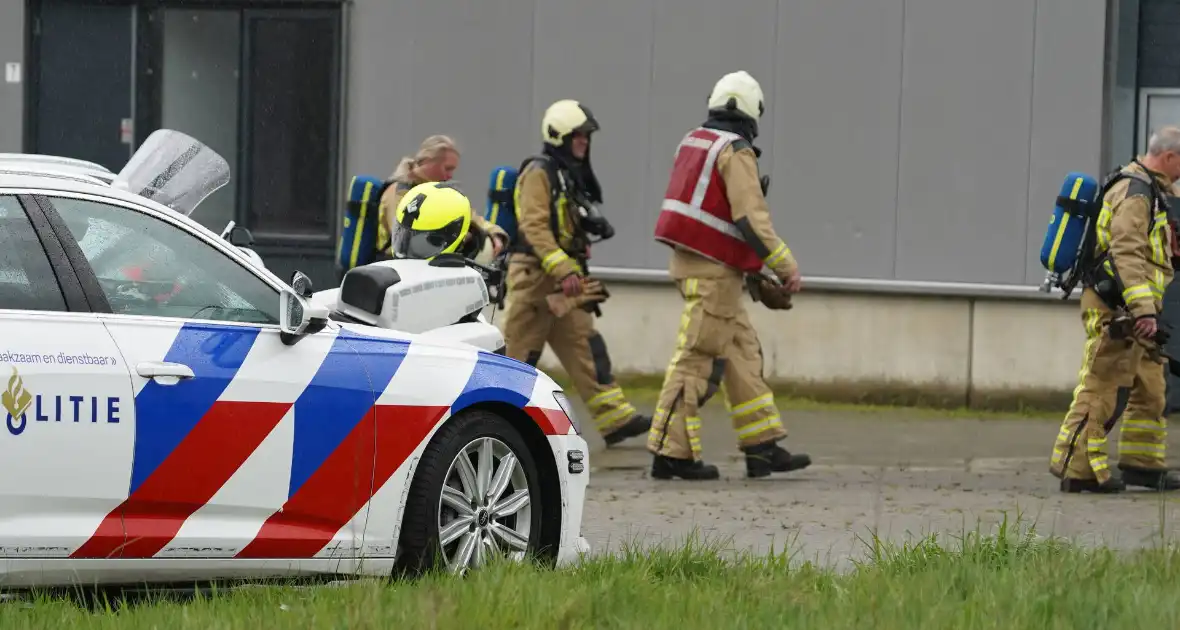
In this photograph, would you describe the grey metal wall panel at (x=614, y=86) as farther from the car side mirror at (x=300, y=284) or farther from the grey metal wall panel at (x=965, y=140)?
the car side mirror at (x=300, y=284)

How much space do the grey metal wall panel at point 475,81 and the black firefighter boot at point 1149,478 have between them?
5.50 m

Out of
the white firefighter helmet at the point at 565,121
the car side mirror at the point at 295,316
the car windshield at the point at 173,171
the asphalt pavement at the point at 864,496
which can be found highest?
the white firefighter helmet at the point at 565,121

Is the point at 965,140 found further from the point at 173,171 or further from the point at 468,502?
the point at 468,502

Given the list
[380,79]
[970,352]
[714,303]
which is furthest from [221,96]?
[714,303]

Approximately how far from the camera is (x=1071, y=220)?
991 centimetres

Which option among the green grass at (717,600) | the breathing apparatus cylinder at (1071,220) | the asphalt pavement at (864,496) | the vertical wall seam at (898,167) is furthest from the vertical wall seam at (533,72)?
the green grass at (717,600)

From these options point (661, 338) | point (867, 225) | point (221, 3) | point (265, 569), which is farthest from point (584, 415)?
point (265, 569)

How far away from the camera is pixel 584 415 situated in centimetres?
1328

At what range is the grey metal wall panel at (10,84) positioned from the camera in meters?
15.4

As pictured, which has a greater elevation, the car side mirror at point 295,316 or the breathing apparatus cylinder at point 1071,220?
the breathing apparatus cylinder at point 1071,220

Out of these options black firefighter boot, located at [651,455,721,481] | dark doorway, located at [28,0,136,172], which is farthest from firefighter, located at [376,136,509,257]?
dark doorway, located at [28,0,136,172]

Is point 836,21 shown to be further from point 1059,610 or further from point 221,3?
point 1059,610

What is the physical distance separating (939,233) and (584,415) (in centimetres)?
265

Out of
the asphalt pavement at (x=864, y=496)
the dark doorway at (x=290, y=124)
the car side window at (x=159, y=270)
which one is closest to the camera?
the car side window at (x=159, y=270)
